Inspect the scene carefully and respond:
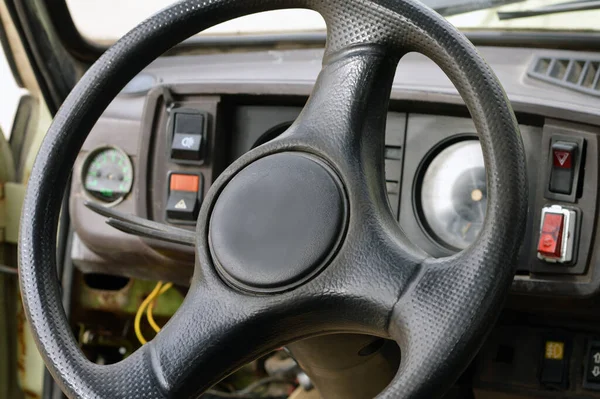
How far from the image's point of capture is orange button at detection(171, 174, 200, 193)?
121cm

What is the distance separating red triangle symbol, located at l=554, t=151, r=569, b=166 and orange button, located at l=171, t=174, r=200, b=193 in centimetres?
56

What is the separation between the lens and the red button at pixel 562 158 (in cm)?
101

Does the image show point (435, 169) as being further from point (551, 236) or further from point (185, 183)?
point (185, 183)

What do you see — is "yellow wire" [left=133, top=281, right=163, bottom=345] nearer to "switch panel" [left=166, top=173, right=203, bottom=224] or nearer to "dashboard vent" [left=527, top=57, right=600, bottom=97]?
"switch panel" [left=166, top=173, right=203, bottom=224]

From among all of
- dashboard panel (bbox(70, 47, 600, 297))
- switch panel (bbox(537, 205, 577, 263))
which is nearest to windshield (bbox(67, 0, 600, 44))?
dashboard panel (bbox(70, 47, 600, 297))

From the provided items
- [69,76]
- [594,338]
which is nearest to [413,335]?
[594,338]

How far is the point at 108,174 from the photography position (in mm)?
1318

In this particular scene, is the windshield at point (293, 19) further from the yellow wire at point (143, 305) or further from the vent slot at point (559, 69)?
the yellow wire at point (143, 305)

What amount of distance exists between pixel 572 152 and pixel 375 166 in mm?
355

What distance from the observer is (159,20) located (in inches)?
33.4

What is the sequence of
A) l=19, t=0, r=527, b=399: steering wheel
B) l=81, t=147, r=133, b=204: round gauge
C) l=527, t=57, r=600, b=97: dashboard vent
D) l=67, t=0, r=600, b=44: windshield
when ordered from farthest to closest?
l=81, t=147, r=133, b=204: round gauge < l=67, t=0, r=600, b=44: windshield < l=527, t=57, r=600, b=97: dashboard vent < l=19, t=0, r=527, b=399: steering wheel

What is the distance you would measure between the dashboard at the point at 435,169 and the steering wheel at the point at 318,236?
32cm

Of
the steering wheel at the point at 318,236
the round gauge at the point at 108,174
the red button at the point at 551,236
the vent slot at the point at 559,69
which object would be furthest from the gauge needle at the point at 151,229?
the vent slot at the point at 559,69

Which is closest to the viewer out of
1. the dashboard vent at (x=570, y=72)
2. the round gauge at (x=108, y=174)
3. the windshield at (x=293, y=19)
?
the dashboard vent at (x=570, y=72)
